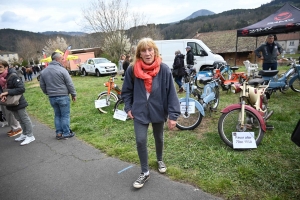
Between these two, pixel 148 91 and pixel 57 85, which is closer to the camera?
pixel 148 91

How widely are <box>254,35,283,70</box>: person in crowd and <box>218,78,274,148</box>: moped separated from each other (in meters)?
3.49

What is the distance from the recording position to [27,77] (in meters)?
23.4

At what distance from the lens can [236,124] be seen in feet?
11.6

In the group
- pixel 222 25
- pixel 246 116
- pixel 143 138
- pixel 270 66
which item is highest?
pixel 222 25

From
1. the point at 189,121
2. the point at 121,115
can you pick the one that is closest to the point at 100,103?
the point at 121,115

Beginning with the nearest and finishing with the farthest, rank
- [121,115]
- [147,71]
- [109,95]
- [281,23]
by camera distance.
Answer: [147,71] < [121,115] < [109,95] < [281,23]

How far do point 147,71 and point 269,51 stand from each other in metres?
5.90

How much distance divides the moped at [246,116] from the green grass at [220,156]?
0.21 meters

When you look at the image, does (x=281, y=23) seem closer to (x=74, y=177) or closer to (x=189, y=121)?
(x=189, y=121)

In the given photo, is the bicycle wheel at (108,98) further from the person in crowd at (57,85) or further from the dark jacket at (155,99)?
the dark jacket at (155,99)

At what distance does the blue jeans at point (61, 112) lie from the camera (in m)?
4.01

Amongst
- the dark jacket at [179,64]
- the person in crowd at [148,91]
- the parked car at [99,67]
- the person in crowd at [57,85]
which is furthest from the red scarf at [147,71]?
the parked car at [99,67]

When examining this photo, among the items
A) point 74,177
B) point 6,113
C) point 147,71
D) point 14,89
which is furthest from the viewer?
point 6,113

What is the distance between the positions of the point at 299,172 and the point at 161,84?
2.20m
